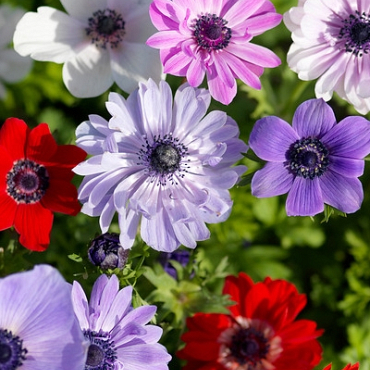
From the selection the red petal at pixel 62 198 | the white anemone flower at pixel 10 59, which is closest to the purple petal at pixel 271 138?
the red petal at pixel 62 198

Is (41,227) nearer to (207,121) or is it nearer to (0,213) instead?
(0,213)

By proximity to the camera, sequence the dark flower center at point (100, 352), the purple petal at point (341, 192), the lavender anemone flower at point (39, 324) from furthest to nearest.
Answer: the purple petal at point (341, 192) < the dark flower center at point (100, 352) < the lavender anemone flower at point (39, 324)

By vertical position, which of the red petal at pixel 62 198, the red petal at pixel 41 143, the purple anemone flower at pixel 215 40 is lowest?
the red petal at pixel 62 198

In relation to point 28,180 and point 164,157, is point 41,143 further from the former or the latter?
point 164,157

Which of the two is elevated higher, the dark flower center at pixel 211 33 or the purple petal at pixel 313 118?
the dark flower center at pixel 211 33

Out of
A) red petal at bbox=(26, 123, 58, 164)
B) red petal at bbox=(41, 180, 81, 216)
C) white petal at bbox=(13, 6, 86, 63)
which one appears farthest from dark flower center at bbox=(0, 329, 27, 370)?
white petal at bbox=(13, 6, 86, 63)

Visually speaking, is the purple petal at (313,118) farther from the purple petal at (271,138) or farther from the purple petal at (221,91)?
the purple petal at (221,91)
